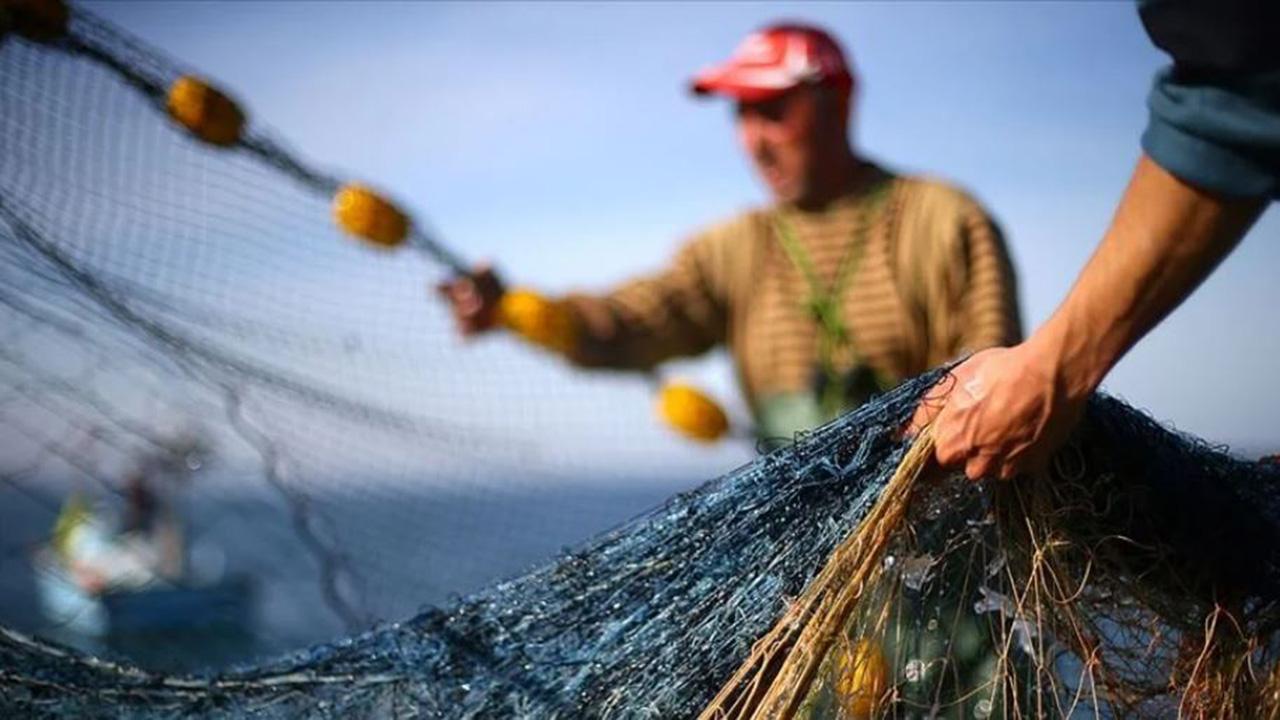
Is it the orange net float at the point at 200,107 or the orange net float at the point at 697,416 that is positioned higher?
the orange net float at the point at 200,107

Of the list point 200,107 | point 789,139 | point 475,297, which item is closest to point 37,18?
point 200,107

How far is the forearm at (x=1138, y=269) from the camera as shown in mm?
1817

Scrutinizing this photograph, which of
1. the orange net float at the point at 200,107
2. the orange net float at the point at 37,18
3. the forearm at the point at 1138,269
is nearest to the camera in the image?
the forearm at the point at 1138,269

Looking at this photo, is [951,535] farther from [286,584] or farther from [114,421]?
[286,584]

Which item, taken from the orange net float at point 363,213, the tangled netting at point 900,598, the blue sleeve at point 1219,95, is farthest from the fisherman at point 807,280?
the blue sleeve at point 1219,95

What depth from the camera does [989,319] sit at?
3471mm

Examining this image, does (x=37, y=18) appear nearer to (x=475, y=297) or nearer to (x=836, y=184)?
(x=475, y=297)

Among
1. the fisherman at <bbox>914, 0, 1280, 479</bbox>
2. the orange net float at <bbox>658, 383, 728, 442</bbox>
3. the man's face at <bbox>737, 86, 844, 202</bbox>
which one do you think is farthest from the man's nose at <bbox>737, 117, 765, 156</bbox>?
the fisherman at <bbox>914, 0, 1280, 479</bbox>

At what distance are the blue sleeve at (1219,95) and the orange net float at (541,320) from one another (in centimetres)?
217

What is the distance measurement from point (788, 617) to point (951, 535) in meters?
0.29

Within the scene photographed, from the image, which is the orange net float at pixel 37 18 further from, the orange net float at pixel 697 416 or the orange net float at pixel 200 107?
the orange net float at pixel 697 416

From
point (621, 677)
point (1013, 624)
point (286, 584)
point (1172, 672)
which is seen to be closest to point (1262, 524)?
point (1172, 672)

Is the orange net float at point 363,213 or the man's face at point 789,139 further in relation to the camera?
the man's face at point 789,139

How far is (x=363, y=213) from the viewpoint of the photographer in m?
3.68
